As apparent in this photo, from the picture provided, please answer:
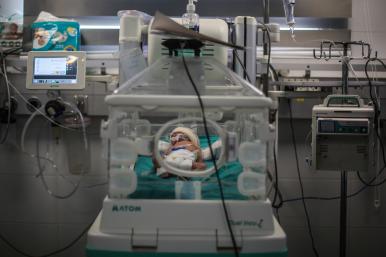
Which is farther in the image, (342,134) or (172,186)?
(342,134)

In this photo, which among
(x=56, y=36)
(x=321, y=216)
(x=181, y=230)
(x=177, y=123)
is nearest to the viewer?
(x=181, y=230)

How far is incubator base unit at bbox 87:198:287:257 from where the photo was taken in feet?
3.45

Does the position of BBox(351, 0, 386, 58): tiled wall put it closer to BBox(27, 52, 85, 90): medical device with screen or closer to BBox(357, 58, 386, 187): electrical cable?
BBox(357, 58, 386, 187): electrical cable

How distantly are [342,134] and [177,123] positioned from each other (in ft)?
3.69

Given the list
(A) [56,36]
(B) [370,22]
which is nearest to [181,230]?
(A) [56,36]

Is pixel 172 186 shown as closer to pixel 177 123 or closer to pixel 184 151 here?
pixel 177 123

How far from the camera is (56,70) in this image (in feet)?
6.86

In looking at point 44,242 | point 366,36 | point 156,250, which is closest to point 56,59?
point 44,242

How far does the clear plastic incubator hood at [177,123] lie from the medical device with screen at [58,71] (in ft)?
2.40

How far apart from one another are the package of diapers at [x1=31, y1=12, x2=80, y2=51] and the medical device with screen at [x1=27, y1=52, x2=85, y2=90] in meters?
0.17

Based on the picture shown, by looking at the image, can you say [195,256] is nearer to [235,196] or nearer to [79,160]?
[235,196]

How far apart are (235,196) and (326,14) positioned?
1.87m

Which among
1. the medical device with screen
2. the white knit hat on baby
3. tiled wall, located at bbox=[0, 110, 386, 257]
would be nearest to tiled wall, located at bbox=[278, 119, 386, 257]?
tiled wall, located at bbox=[0, 110, 386, 257]

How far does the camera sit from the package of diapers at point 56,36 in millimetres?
2250
